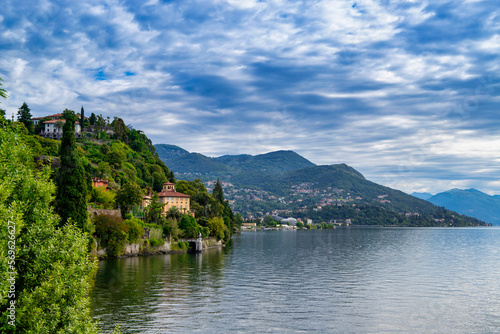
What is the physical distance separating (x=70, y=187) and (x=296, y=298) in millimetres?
28095

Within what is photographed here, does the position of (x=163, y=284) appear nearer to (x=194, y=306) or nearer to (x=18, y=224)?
(x=194, y=306)

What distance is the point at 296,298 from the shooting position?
1565 inches

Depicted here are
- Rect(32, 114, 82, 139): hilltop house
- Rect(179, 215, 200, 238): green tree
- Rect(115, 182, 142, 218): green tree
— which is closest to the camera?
Rect(115, 182, 142, 218): green tree

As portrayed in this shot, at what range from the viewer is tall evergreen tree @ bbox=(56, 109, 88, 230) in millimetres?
43719

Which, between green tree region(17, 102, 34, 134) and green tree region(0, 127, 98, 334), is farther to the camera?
green tree region(17, 102, 34, 134)

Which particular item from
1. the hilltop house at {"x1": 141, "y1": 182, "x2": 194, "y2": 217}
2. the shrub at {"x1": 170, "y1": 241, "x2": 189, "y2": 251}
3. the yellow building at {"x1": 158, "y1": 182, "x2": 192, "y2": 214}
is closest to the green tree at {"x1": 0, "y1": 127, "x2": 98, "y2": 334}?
the shrub at {"x1": 170, "y1": 241, "x2": 189, "y2": 251}

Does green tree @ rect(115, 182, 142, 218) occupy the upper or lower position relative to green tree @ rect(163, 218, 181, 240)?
upper

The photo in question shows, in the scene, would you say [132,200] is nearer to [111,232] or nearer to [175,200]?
[111,232]

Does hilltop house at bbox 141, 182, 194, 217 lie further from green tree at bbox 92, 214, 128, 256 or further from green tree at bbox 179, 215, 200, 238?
green tree at bbox 92, 214, 128, 256

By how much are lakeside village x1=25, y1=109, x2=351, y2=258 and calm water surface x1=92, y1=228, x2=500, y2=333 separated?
857cm

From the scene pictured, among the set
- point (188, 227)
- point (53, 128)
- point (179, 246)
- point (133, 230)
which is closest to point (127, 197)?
point (133, 230)

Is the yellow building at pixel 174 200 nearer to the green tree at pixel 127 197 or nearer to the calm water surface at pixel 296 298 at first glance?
the green tree at pixel 127 197

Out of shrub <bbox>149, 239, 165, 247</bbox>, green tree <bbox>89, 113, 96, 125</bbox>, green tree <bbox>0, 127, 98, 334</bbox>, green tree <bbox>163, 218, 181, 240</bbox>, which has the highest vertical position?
green tree <bbox>89, 113, 96, 125</bbox>

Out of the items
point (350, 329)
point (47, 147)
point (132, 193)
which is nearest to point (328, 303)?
point (350, 329)
